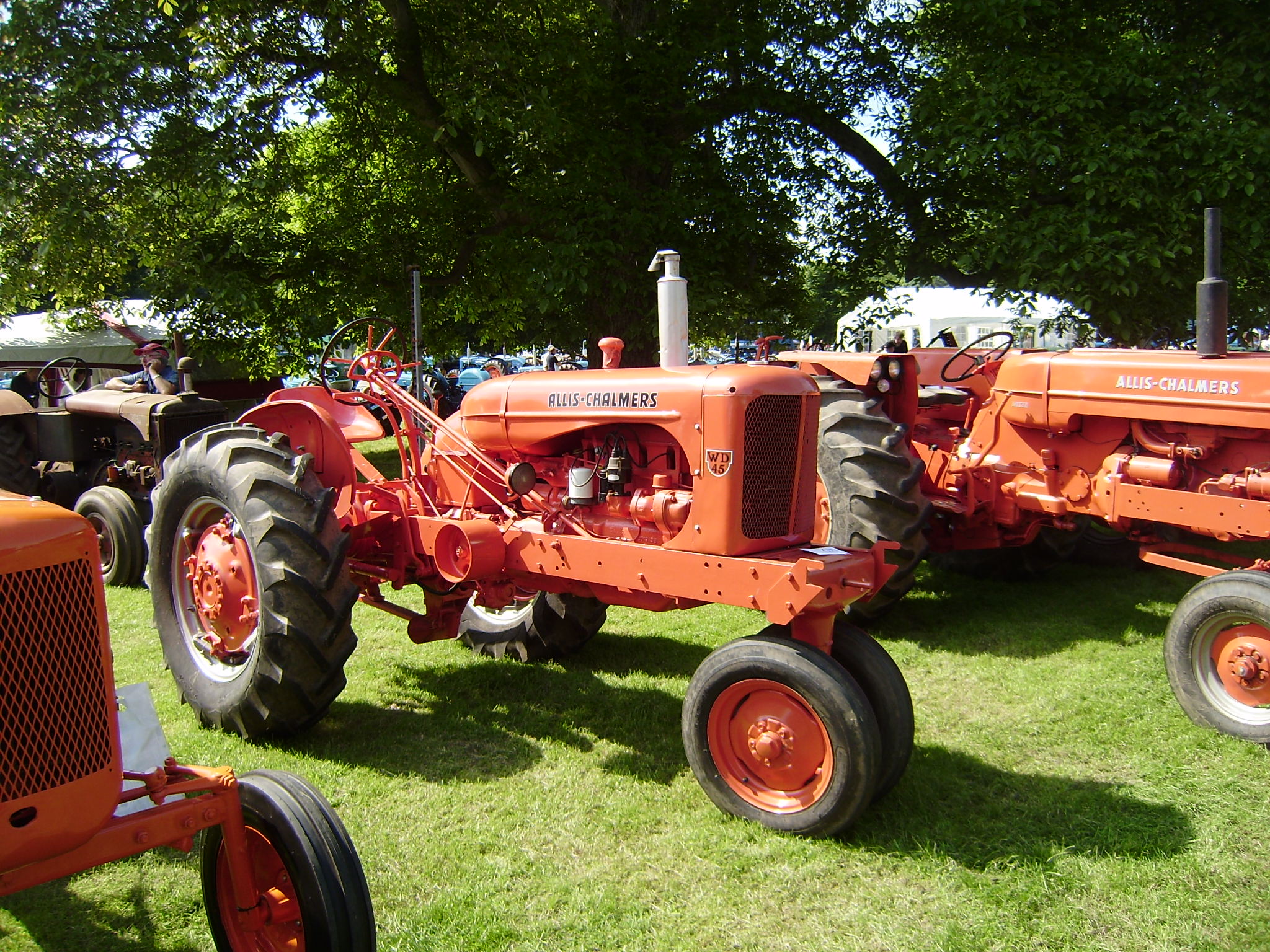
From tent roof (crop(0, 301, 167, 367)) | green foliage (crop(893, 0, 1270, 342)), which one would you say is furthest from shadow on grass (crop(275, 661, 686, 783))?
tent roof (crop(0, 301, 167, 367))

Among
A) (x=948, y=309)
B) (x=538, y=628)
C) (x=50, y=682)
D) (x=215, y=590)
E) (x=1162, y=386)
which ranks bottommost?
(x=538, y=628)

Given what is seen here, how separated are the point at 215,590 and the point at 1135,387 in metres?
4.49

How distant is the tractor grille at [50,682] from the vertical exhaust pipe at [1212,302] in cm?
475

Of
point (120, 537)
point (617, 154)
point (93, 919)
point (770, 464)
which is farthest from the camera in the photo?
point (617, 154)

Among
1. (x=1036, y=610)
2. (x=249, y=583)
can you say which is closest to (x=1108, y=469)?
(x=1036, y=610)

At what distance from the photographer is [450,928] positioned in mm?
2645

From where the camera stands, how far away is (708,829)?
315cm

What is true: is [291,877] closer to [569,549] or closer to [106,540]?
[569,549]

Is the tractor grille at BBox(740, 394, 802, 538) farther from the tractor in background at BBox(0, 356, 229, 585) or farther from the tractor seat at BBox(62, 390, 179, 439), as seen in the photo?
the tractor seat at BBox(62, 390, 179, 439)

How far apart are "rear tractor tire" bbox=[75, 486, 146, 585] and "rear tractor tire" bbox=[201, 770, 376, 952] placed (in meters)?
5.02

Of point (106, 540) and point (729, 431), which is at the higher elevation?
point (729, 431)

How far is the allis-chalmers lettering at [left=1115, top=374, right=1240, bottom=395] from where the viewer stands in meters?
4.69

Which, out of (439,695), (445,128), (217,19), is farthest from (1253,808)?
(217,19)

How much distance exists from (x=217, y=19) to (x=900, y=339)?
724 cm
